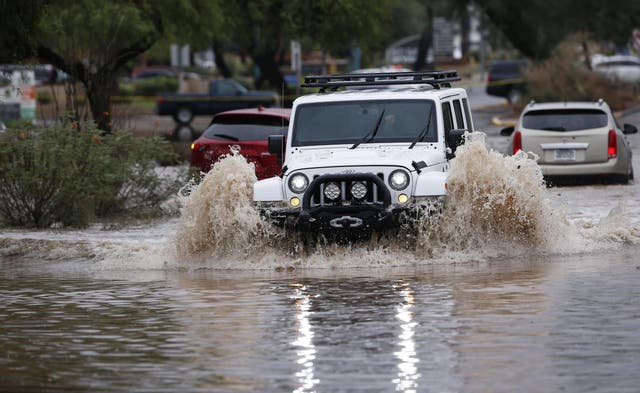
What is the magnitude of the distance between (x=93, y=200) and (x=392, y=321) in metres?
11.0

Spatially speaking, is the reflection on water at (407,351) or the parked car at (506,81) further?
the parked car at (506,81)

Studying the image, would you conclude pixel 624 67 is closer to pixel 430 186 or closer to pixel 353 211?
pixel 430 186

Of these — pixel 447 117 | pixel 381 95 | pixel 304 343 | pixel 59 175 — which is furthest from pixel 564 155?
pixel 304 343

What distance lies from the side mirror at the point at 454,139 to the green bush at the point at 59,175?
6.03m

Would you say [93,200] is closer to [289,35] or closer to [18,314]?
[18,314]

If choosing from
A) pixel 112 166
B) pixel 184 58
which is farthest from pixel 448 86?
pixel 184 58

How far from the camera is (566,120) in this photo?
84.9 feet

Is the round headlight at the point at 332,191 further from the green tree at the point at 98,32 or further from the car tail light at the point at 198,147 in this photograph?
the car tail light at the point at 198,147

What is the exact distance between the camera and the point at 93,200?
22.0 m

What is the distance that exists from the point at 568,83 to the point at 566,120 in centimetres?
2399

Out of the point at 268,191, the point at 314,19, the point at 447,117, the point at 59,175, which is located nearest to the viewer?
the point at 268,191

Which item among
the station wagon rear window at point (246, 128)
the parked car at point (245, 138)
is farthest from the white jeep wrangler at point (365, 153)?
the station wagon rear window at point (246, 128)

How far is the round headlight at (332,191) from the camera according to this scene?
15859 millimetres

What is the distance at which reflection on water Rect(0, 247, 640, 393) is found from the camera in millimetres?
9319
